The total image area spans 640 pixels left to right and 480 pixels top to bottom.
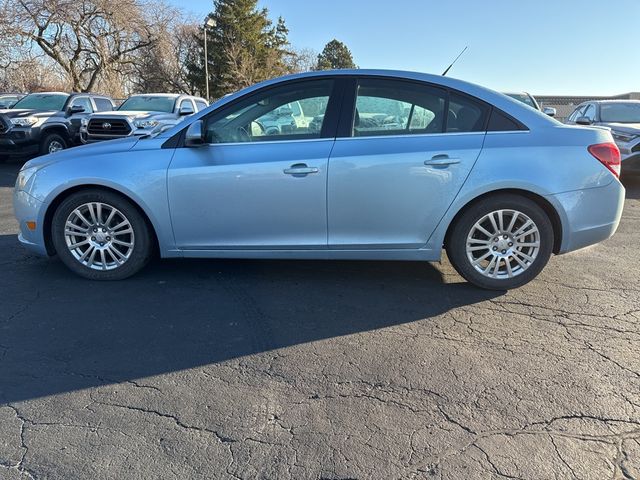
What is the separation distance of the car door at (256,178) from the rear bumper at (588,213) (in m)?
1.89

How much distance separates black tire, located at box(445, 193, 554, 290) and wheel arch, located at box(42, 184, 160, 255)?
2.52 meters

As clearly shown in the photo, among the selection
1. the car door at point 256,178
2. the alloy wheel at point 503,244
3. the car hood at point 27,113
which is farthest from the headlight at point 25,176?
the car hood at point 27,113

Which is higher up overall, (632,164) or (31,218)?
(31,218)

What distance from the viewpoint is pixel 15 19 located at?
85.5 ft

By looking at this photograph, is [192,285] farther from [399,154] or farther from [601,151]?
[601,151]

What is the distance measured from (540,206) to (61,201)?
4.02 meters

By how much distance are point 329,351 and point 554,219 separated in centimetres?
219

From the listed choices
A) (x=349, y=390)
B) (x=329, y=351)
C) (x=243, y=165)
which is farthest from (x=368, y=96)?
(x=349, y=390)

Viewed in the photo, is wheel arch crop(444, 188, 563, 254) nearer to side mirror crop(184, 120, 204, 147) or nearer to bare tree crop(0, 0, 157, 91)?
side mirror crop(184, 120, 204, 147)

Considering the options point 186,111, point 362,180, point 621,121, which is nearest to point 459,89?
point 362,180

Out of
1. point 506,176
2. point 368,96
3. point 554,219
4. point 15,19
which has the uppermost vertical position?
point 15,19

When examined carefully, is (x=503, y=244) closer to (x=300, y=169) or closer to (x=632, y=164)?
(x=300, y=169)

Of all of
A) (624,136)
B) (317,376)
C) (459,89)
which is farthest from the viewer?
(624,136)

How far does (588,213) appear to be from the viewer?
390 centimetres
